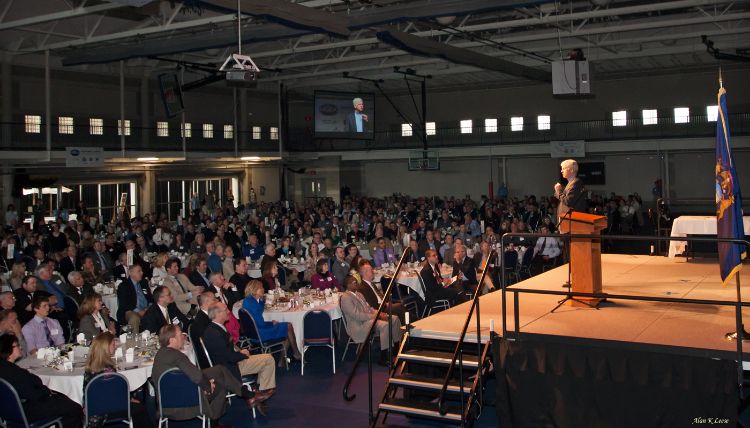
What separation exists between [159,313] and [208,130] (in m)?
24.8

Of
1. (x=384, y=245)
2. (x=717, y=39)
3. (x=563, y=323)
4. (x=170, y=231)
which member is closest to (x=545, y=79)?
(x=717, y=39)

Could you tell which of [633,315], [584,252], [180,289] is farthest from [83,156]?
[633,315]

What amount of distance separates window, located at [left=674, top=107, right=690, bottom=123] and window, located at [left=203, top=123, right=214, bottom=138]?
794 inches

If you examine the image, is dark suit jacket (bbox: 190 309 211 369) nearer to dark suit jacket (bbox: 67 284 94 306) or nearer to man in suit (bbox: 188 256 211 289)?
dark suit jacket (bbox: 67 284 94 306)

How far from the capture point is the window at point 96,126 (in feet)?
Result: 91.0

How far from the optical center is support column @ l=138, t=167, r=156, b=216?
97.6 ft

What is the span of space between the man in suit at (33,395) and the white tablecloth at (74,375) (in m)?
0.27

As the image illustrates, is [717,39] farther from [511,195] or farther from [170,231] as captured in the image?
[170,231]

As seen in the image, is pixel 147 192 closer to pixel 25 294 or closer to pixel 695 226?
pixel 25 294

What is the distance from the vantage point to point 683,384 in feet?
20.6

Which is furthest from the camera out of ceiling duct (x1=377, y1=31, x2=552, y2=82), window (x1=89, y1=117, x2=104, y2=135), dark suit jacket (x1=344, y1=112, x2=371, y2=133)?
dark suit jacket (x1=344, y1=112, x2=371, y2=133)

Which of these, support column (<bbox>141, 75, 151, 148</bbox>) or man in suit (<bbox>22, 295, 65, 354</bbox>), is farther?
support column (<bbox>141, 75, 151, 148</bbox>)

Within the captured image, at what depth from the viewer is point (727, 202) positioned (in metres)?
6.60

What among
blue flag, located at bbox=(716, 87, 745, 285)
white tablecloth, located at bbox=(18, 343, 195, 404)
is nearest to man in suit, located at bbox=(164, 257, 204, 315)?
white tablecloth, located at bbox=(18, 343, 195, 404)
